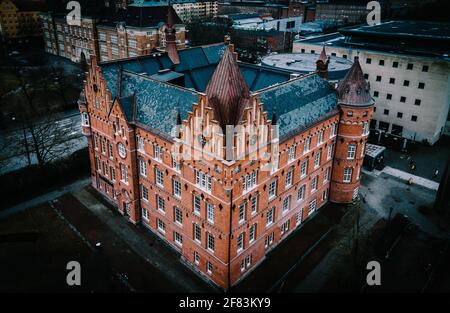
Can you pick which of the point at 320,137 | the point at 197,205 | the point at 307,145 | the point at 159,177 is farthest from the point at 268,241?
the point at 159,177

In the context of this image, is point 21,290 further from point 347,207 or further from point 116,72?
point 347,207

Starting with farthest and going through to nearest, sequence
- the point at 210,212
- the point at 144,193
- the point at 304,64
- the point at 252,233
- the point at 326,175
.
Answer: the point at 304,64 → the point at 326,175 → the point at 144,193 → the point at 252,233 → the point at 210,212

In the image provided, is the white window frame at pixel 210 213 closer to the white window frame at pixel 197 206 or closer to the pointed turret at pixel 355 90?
the white window frame at pixel 197 206

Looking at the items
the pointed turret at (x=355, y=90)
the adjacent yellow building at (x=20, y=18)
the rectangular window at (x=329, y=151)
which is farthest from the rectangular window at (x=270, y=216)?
the adjacent yellow building at (x=20, y=18)

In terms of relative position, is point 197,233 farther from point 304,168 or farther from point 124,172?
point 304,168

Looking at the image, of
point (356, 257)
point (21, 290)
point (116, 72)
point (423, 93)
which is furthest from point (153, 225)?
point (423, 93)

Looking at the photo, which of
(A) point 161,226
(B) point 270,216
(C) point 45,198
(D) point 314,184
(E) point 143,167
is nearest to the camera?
(B) point 270,216
